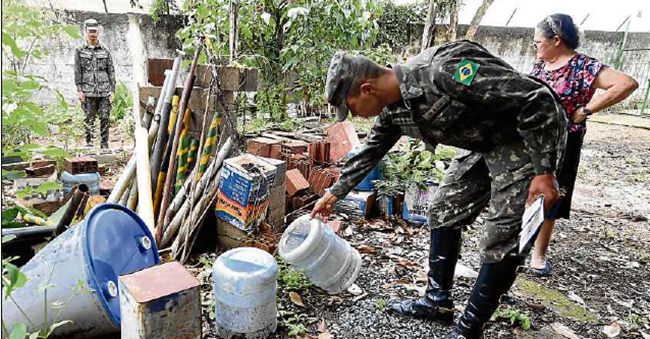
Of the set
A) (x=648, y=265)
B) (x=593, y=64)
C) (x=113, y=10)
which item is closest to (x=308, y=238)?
(x=593, y=64)

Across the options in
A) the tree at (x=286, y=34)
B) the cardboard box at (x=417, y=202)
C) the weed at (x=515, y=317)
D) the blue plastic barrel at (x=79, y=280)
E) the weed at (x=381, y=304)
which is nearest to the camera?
the blue plastic barrel at (x=79, y=280)

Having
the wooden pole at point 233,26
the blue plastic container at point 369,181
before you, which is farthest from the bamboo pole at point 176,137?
the blue plastic container at point 369,181

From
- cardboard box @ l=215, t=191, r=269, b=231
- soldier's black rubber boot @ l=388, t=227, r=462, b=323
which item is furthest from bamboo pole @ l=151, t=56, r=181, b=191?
soldier's black rubber boot @ l=388, t=227, r=462, b=323

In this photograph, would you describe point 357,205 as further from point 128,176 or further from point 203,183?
point 128,176

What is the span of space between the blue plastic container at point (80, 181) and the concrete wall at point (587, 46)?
9638 mm

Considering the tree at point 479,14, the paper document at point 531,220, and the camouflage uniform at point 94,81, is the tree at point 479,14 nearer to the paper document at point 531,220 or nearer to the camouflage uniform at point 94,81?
the camouflage uniform at point 94,81

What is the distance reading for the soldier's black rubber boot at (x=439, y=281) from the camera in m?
2.43

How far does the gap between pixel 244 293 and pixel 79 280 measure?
2.37ft

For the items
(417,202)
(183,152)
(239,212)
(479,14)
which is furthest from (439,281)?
(479,14)

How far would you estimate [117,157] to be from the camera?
5281mm

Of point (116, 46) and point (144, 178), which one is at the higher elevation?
point (116, 46)

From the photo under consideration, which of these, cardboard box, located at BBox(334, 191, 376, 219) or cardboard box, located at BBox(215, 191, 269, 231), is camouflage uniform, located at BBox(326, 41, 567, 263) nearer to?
cardboard box, located at BBox(215, 191, 269, 231)

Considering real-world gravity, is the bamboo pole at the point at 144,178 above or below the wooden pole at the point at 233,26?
below

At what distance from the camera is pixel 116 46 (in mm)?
8312
